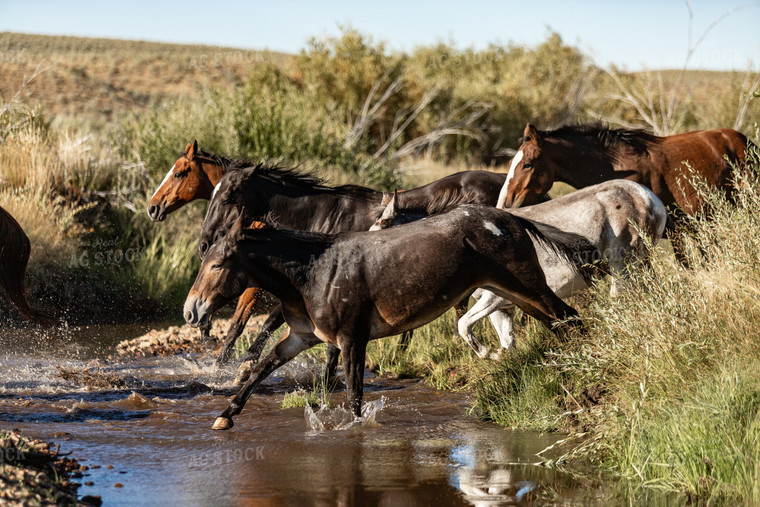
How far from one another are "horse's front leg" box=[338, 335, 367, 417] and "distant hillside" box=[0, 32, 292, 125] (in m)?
23.5

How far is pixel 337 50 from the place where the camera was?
88.2 feet

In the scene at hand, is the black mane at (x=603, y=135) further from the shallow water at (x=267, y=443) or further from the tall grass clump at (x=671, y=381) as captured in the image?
the shallow water at (x=267, y=443)

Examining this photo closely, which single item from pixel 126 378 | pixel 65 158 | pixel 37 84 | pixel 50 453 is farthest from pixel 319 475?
pixel 37 84

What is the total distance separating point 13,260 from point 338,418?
14.5 feet

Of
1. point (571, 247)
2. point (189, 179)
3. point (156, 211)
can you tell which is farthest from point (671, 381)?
point (156, 211)

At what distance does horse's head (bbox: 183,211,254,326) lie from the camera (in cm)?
666

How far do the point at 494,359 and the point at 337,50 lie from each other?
20245 mm

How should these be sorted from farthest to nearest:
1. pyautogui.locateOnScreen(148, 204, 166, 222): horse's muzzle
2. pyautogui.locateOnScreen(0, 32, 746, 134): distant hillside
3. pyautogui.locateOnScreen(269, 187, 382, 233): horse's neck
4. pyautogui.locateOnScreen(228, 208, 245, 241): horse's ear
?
pyautogui.locateOnScreen(0, 32, 746, 134): distant hillside
pyautogui.locateOnScreen(148, 204, 166, 222): horse's muzzle
pyautogui.locateOnScreen(269, 187, 382, 233): horse's neck
pyautogui.locateOnScreen(228, 208, 245, 241): horse's ear

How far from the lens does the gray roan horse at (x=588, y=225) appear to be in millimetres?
8281

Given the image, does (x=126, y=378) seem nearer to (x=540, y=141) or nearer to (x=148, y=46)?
(x=540, y=141)

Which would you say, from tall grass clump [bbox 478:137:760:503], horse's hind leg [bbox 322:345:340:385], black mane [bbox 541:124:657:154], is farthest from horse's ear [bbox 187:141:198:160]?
tall grass clump [bbox 478:137:760:503]

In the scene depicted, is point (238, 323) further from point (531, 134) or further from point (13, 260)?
A: point (531, 134)

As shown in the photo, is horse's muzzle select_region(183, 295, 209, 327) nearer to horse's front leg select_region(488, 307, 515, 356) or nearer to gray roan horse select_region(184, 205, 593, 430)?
gray roan horse select_region(184, 205, 593, 430)

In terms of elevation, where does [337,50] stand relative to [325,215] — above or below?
above
